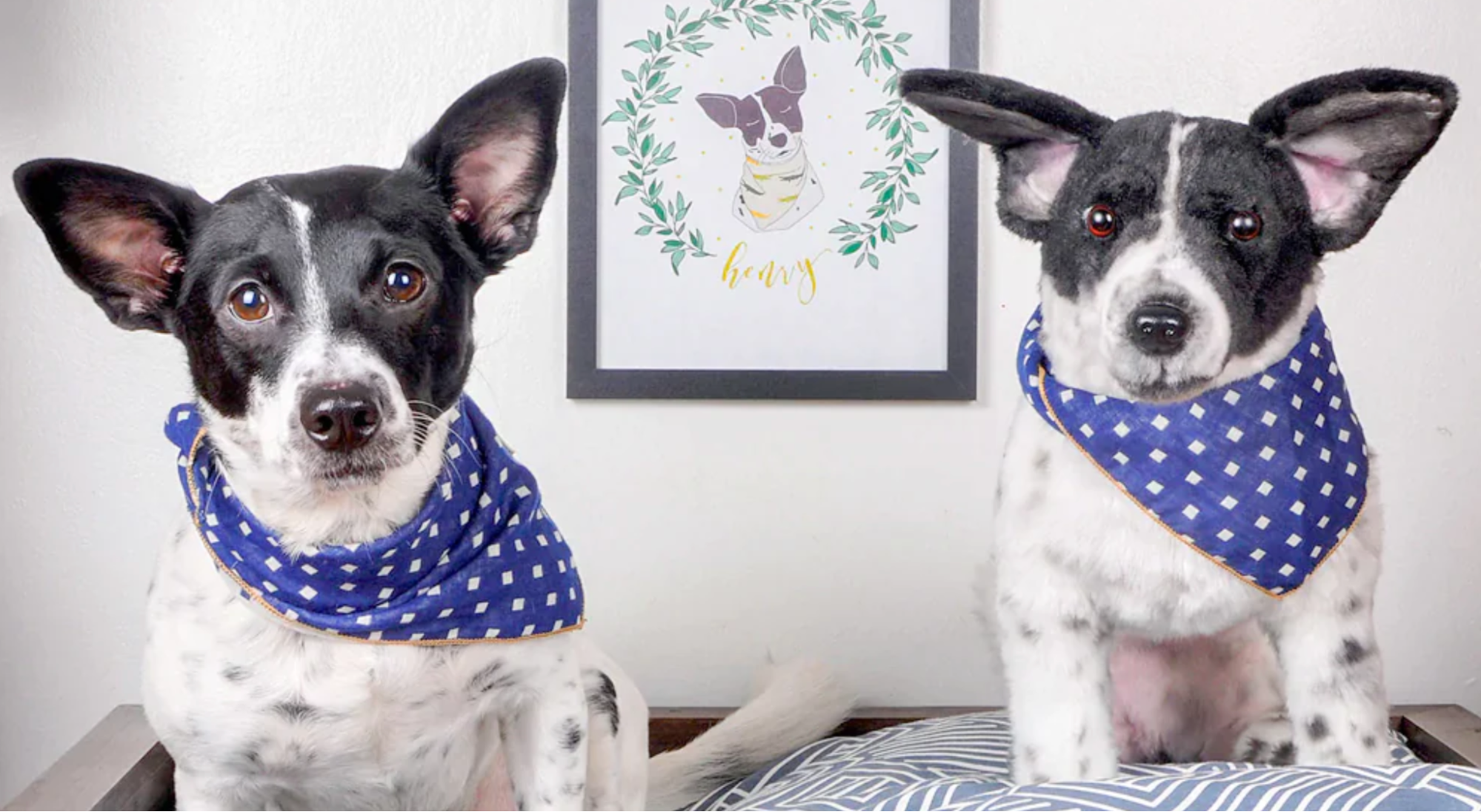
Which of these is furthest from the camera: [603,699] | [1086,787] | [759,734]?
[759,734]

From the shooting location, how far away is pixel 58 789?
1.54 m

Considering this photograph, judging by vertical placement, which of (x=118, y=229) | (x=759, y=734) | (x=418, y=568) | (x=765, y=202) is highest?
(x=765, y=202)

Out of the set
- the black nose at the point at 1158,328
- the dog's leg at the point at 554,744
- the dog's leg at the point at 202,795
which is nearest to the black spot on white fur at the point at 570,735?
the dog's leg at the point at 554,744

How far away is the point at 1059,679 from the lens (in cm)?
153

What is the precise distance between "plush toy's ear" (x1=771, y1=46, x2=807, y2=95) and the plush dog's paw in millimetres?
1129

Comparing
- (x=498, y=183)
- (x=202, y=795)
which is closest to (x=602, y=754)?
(x=202, y=795)

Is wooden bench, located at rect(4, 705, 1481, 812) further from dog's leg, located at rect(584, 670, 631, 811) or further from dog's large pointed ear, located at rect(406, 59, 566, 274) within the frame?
dog's large pointed ear, located at rect(406, 59, 566, 274)

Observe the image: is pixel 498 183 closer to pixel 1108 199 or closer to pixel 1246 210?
pixel 1108 199

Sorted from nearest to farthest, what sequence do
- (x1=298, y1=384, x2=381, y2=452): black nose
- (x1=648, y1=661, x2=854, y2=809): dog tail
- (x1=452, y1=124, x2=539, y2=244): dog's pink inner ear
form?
(x1=298, y1=384, x2=381, y2=452): black nose, (x1=452, y1=124, x2=539, y2=244): dog's pink inner ear, (x1=648, y1=661, x2=854, y2=809): dog tail

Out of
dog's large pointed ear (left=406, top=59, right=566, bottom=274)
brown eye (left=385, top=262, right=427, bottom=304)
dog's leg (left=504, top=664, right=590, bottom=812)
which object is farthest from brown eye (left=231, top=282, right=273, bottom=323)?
dog's leg (left=504, top=664, right=590, bottom=812)

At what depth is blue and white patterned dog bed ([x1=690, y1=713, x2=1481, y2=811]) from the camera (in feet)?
4.43

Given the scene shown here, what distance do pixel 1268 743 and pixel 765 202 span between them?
1.06 m

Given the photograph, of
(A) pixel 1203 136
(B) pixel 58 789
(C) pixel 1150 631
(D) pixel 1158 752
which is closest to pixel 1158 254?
(A) pixel 1203 136

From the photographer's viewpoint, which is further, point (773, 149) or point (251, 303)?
point (773, 149)
